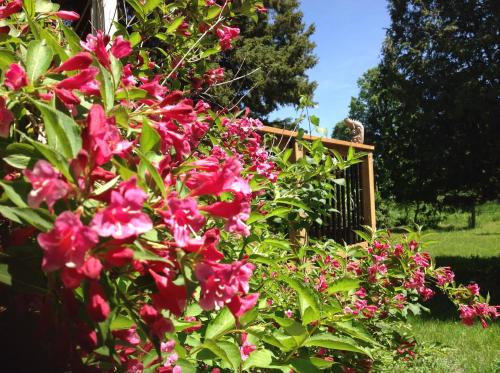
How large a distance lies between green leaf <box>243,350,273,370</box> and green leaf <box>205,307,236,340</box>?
88 millimetres

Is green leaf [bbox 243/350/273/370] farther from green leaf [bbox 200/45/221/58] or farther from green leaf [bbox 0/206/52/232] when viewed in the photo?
green leaf [bbox 200/45/221/58]

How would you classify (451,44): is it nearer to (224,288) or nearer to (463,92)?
(463,92)

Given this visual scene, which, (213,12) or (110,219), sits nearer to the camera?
(110,219)

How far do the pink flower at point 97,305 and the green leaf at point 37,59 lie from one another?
334 mm

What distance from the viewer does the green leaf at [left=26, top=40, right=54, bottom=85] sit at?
2.35 feet

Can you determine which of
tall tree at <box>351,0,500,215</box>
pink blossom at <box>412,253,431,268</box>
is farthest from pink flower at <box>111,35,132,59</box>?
tall tree at <box>351,0,500,215</box>

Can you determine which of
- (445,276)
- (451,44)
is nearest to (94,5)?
(445,276)

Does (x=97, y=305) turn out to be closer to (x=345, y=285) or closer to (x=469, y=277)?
(x=345, y=285)

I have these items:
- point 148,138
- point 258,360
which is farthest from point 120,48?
point 258,360

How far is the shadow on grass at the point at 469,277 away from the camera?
20.3 ft

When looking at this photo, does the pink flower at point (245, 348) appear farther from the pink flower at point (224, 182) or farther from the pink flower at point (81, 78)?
the pink flower at point (81, 78)

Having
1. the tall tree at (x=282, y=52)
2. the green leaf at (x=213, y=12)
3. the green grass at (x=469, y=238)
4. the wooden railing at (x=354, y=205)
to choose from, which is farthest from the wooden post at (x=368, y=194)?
the tall tree at (x=282, y=52)

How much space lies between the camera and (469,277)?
902 centimetres

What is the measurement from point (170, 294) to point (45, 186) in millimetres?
204
